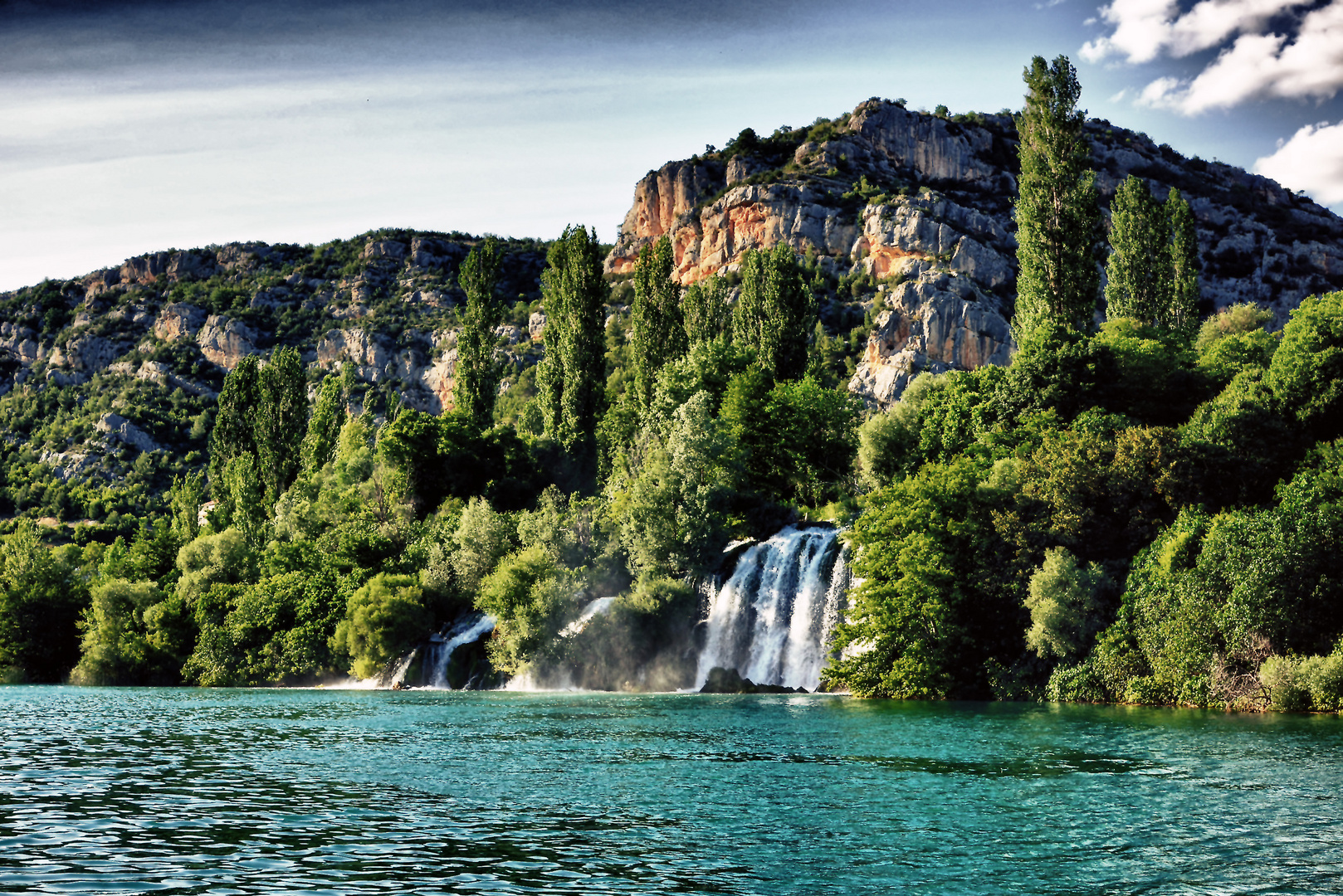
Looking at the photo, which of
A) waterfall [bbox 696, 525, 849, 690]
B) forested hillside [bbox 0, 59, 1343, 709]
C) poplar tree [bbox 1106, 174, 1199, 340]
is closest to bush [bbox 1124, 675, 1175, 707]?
forested hillside [bbox 0, 59, 1343, 709]

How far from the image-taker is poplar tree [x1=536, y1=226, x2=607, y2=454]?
3935 inches

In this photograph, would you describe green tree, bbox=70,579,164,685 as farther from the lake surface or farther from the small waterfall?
the lake surface

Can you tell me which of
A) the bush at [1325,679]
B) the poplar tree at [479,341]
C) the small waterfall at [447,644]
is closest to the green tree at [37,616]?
the small waterfall at [447,644]

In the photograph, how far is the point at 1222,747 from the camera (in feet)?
108

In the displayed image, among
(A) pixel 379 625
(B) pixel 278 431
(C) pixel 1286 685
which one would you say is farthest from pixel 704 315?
(C) pixel 1286 685

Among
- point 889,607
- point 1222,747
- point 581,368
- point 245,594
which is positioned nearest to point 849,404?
point 581,368

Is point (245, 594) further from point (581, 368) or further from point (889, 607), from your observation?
point (889, 607)

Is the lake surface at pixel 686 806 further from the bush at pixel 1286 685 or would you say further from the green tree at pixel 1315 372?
the green tree at pixel 1315 372

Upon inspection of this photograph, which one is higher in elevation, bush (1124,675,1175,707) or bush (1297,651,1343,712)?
bush (1297,651,1343,712)

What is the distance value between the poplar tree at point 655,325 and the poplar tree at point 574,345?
4.54m

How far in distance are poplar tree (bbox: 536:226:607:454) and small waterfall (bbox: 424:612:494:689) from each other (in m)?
25.3

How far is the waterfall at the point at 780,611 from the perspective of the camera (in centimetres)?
6322

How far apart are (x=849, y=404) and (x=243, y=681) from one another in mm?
51268

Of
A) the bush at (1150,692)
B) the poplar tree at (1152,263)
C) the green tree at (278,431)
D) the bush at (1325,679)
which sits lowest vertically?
the bush at (1150,692)
